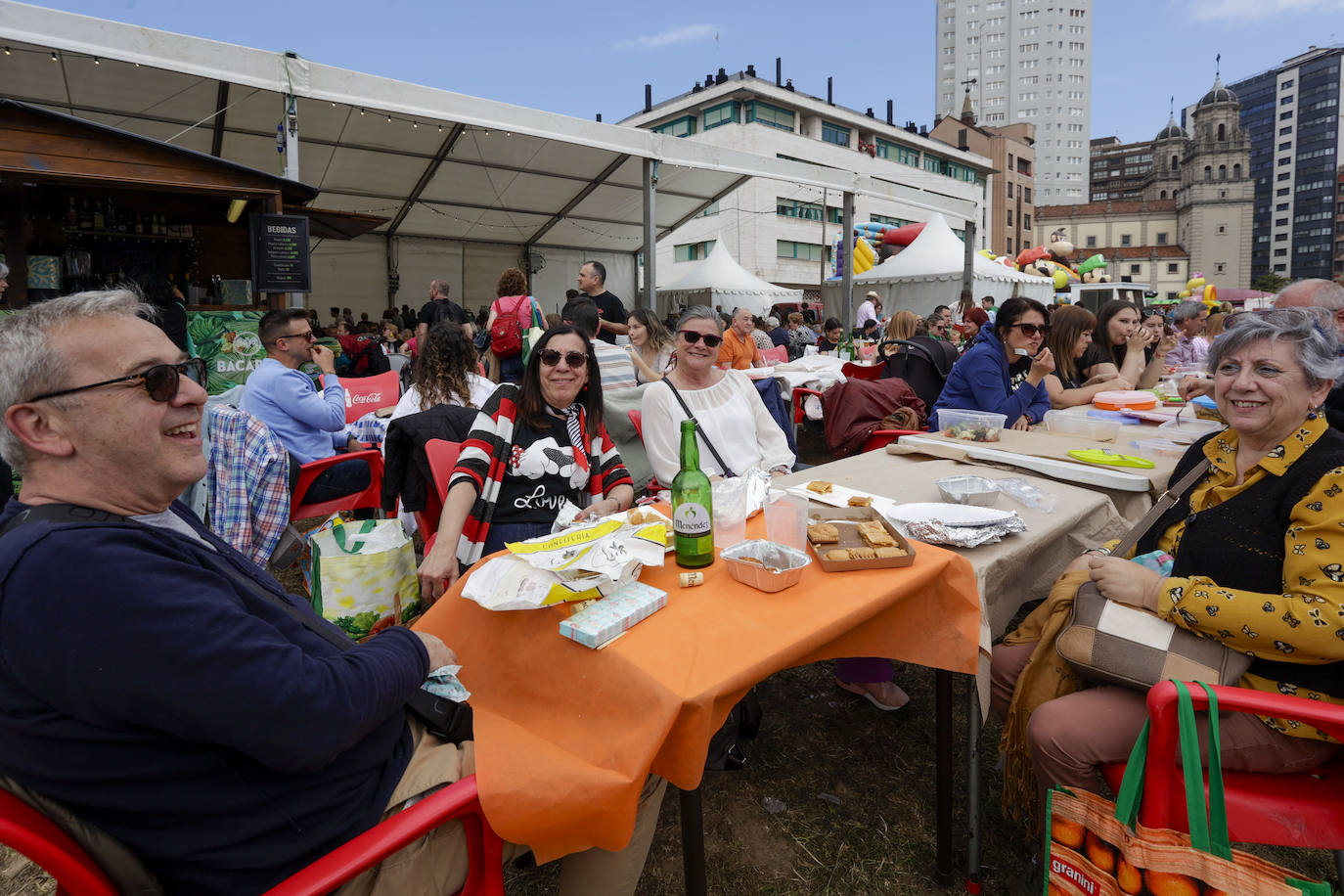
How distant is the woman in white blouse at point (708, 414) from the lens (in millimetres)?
3104

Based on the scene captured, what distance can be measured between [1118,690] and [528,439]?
1.98 meters

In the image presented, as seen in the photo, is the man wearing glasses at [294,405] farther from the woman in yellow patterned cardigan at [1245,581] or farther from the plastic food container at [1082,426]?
the plastic food container at [1082,426]

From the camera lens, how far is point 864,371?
629 centimetres

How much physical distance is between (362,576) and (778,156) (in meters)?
37.8

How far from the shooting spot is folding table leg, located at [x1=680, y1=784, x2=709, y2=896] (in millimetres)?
1371

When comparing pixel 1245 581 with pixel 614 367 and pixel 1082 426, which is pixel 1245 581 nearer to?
pixel 1082 426

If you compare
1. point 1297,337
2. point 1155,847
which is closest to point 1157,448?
point 1297,337

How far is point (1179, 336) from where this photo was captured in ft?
22.7

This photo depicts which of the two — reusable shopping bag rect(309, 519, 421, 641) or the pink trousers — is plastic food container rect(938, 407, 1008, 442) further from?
reusable shopping bag rect(309, 519, 421, 641)

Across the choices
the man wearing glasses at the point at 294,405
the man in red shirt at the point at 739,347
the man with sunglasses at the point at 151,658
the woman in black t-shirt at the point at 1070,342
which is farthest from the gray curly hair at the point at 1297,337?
the man in red shirt at the point at 739,347

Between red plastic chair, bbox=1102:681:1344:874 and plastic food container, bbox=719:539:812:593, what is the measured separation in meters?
0.72

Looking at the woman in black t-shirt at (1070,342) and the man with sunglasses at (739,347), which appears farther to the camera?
the man with sunglasses at (739,347)

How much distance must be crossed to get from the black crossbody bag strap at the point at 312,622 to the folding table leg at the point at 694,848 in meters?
0.48

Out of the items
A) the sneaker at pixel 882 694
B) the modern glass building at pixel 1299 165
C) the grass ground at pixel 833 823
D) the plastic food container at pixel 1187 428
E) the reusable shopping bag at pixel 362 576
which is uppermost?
the modern glass building at pixel 1299 165
